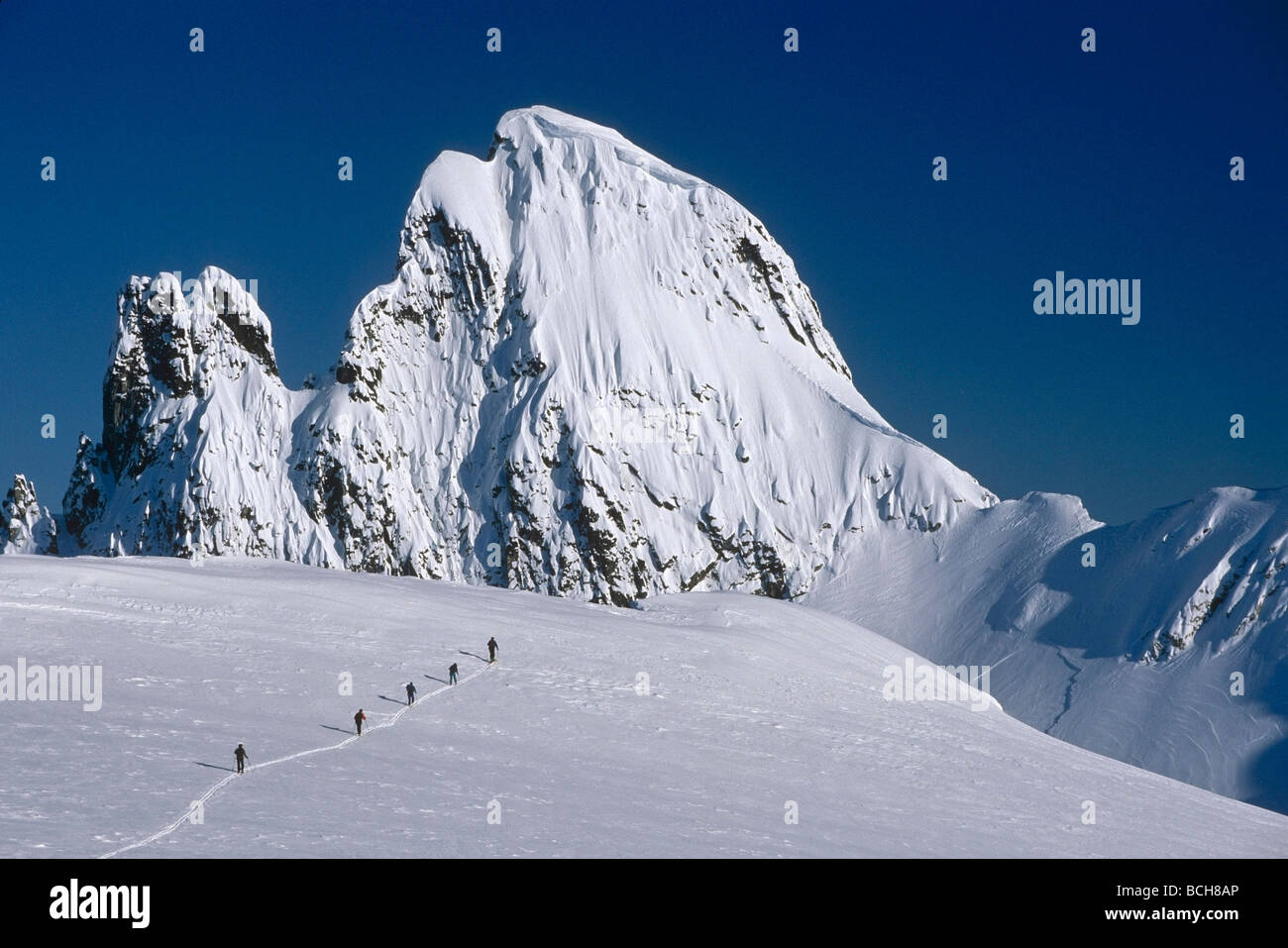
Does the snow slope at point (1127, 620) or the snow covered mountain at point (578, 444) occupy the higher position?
the snow covered mountain at point (578, 444)

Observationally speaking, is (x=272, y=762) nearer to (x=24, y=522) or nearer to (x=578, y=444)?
(x=578, y=444)

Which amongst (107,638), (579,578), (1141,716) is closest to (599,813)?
(107,638)

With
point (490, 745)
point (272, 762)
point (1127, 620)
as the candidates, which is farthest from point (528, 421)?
point (272, 762)

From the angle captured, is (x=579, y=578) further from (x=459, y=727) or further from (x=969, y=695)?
(x=459, y=727)

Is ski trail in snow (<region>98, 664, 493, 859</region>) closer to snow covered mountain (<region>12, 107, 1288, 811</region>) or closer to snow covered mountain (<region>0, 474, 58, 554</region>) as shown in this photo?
snow covered mountain (<region>12, 107, 1288, 811</region>)

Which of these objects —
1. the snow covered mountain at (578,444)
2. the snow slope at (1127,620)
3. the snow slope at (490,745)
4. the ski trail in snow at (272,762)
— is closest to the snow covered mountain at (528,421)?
the snow covered mountain at (578,444)

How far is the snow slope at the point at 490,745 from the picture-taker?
27094 millimetres

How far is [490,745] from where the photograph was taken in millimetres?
36688

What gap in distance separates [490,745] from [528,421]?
103118 millimetres

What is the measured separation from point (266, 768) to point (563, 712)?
42.1 feet

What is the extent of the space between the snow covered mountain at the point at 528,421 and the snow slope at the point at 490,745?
243ft

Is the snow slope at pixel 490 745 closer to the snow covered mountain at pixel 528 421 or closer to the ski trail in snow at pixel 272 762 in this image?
the ski trail in snow at pixel 272 762

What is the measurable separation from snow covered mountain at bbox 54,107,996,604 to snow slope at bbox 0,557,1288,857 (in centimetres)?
7405

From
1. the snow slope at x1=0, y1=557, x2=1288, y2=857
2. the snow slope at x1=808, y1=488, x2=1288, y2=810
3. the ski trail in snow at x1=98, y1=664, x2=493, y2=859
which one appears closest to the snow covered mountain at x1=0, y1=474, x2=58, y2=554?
the snow slope at x1=808, y1=488, x2=1288, y2=810
